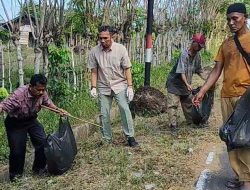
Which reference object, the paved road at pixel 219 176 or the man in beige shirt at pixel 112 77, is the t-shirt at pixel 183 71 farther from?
the paved road at pixel 219 176

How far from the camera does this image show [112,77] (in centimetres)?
644

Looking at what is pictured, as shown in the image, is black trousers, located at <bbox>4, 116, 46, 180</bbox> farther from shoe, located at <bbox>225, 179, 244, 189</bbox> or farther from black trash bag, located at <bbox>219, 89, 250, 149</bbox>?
black trash bag, located at <bbox>219, 89, 250, 149</bbox>

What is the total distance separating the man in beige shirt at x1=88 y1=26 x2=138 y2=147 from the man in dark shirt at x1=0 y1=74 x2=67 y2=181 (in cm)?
98

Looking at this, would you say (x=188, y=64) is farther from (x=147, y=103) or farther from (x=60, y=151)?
(x=60, y=151)

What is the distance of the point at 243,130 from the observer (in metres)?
4.24

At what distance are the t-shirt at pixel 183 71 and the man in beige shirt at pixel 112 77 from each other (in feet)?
4.17

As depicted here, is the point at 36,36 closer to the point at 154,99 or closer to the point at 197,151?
the point at 154,99

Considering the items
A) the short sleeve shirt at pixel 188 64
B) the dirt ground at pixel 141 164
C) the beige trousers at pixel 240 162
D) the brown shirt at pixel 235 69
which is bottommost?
the dirt ground at pixel 141 164

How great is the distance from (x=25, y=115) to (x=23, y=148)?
43 cm

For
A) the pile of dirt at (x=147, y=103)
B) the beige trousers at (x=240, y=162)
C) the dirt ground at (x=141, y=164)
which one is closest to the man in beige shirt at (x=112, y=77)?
the dirt ground at (x=141, y=164)

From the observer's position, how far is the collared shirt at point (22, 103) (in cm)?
535

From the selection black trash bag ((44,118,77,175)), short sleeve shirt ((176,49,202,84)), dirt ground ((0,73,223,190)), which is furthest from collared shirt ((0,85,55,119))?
short sleeve shirt ((176,49,202,84))

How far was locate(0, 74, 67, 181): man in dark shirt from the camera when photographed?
17.5ft

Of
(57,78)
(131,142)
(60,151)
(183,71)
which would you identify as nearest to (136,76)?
(57,78)
